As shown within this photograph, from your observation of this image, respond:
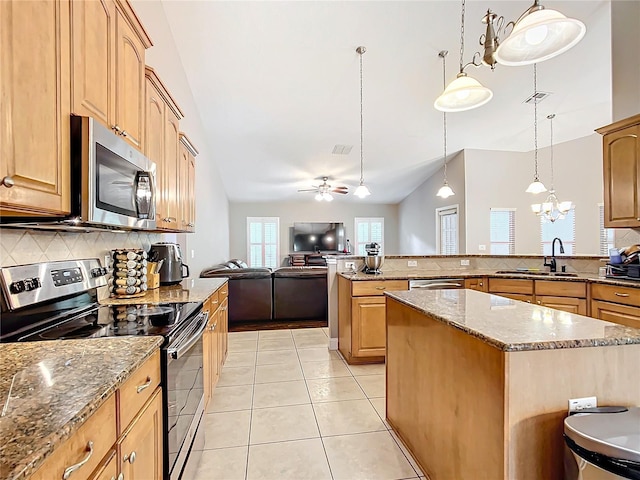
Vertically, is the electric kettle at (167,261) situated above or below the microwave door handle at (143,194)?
below

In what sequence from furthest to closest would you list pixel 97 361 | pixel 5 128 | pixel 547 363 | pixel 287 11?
1. pixel 287 11
2. pixel 547 363
3. pixel 97 361
4. pixel 5 128

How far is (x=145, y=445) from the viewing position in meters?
1.15

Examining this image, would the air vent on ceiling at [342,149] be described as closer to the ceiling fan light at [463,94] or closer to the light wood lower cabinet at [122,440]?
the ceiling fan light at [463,94]

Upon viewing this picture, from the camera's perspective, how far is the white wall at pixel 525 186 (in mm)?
6375

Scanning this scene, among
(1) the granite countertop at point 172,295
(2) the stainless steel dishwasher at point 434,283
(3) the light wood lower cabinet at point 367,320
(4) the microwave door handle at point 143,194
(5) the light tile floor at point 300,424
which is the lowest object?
(5) the light tile floor at point 300,424

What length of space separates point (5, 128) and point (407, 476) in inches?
90.8

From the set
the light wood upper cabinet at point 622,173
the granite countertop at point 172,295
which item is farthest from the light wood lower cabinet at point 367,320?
the light wood upper cabinet at point 622,173

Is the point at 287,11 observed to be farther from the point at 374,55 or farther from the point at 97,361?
the point at 97,361

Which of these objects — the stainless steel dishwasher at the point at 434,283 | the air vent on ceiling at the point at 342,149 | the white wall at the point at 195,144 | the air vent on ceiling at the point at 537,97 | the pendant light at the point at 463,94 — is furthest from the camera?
the air vent on ceiling at the point at 342,149

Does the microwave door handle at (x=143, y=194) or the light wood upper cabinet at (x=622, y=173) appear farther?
the light wood upper cabinet at (x=622, y=173)

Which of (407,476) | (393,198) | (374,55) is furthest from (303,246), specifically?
(407,476)

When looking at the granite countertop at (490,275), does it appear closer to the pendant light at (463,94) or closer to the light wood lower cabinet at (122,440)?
the pendant light at (463,94)

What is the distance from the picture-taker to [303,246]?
960cm

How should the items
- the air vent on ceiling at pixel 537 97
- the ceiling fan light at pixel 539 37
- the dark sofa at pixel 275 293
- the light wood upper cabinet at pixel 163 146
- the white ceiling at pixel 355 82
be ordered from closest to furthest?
the ceiling fan light at pixel 539 37
the light wood upper cabinet at pixel 163 146
the white ceiling at pixel 355 82
the air vent on ceiling at pixel 537 97
the dark sofa at pixel 275 293
